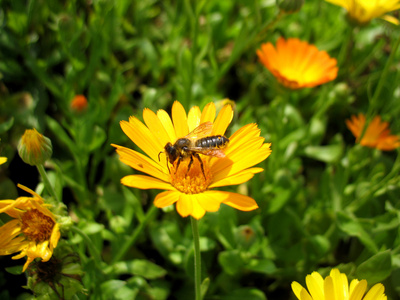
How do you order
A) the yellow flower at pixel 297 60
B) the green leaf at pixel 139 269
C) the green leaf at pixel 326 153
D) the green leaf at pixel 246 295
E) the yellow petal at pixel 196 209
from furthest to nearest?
the green leaf at pixel 326 153 < the yellow flower at pixel 297 60 < the green leaf at pixel 246 295 < the green leaf at pixel 139 269 < the yellow petal at pixel 196 209

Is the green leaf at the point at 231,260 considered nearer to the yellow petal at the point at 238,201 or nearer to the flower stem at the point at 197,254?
the flower stem at the point at 197,254

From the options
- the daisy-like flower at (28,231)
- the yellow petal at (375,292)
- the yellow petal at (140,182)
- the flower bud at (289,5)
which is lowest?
the yellow petal at (375,292)

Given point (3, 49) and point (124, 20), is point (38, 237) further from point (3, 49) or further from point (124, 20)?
point (124, 20)

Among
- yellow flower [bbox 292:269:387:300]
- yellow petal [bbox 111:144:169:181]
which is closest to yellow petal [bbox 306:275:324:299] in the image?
yellow flower [bbox 292:269:387:300]

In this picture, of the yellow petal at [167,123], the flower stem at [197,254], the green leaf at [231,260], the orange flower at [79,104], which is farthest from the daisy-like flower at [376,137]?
the orange flower at [79,104]

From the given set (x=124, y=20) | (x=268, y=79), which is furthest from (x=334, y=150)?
(x=124, y=20)

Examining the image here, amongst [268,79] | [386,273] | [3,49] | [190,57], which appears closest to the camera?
[386,273]

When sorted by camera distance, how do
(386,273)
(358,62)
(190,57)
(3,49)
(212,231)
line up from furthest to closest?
(358,62) → (3,49) → (190,57) → (212,231) → (386,273)

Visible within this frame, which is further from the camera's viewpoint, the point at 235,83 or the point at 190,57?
the point at 235,83

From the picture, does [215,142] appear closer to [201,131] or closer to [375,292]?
[201,131]
